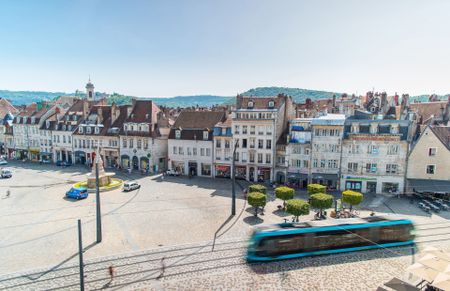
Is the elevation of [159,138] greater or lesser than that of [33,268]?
greater

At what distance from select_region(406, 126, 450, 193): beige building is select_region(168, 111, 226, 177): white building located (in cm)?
3330

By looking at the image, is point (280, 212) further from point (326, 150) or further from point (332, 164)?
point (326, 150)

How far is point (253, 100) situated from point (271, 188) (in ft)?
54.8

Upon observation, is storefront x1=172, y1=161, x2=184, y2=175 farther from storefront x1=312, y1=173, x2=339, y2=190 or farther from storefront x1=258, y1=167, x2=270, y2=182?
storefront x1=312, y1=173, x2=339, y2=190

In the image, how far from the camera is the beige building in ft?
140

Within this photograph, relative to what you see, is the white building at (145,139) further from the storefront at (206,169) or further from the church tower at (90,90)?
the church tower at (90,90)

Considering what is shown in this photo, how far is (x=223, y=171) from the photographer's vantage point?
56531 millimetres

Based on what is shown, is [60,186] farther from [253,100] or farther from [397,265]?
[397,265]

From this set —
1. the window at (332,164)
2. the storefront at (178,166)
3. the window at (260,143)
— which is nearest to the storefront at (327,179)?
the window at (332,164)

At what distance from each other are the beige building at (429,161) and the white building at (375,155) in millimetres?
1390

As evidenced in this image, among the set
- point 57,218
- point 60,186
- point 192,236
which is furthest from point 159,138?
point 192,236

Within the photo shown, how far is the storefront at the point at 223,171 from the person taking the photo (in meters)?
56.1

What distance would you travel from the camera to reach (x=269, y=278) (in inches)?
822

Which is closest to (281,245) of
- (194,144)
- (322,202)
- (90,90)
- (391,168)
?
(322,202)
